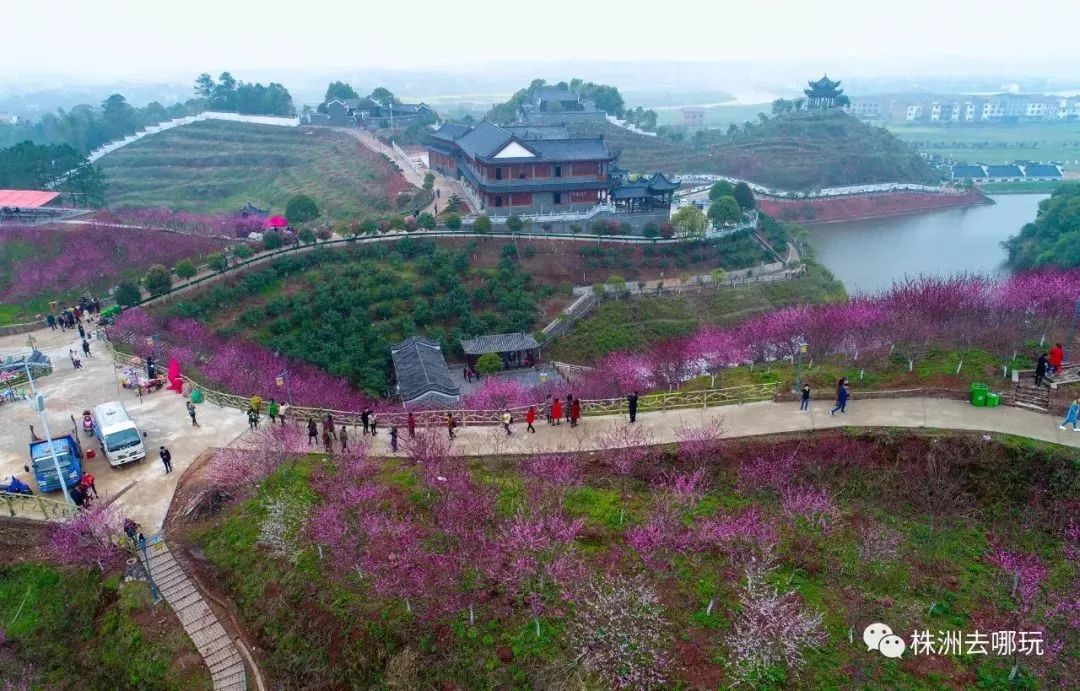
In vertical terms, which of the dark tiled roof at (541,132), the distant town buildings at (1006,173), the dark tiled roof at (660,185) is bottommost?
the distant town buildings at (1006,173)

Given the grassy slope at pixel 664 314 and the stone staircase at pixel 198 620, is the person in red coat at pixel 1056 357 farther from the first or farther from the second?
the stone staircase at pixel 198 620

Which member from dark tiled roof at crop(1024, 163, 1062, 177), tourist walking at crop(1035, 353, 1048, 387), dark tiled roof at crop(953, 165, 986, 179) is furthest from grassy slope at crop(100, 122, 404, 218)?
dark tiled roof at crop(1024, 163, 1062, 177)

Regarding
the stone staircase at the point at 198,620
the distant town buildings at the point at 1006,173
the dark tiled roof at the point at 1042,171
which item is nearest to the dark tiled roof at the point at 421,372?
the stone staircase at the point at 198,620

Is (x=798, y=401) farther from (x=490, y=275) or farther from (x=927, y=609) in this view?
(x=490, y=275)

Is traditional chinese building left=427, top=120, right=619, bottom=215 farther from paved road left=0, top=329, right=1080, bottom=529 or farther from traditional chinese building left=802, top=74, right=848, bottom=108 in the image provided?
traditional chinese building left=802, top=74, right=848, bottom=108

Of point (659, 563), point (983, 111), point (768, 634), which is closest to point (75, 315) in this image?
point (659, 563)
